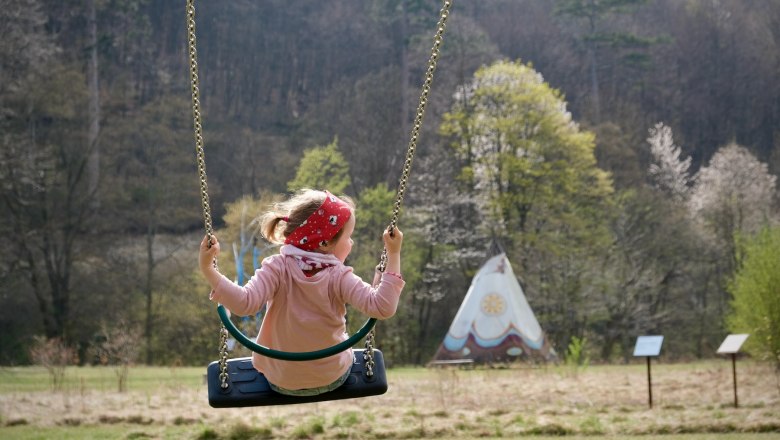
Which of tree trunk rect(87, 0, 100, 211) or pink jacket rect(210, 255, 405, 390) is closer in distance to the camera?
pink jacket rect(210, 255, 405, 390)

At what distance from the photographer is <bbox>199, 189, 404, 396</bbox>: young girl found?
482cm

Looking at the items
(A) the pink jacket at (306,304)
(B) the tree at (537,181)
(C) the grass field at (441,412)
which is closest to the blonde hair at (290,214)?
(A) the pink jacket at (306,304)

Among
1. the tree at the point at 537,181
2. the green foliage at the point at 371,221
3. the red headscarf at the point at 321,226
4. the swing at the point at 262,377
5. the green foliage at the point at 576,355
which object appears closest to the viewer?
the red headscarf at the point at 321,226

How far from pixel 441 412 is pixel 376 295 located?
893cm

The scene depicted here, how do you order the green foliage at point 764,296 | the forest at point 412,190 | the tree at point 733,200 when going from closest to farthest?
1. the green foliage at point 764,296
2. the forest at point 412,190
3. the tree at point 733,200

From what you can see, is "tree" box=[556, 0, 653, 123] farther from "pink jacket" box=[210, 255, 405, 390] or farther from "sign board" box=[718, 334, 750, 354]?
"pink jacket" box=[210, 255, 405, 390]

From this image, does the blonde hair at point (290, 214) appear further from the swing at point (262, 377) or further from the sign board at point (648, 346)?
the sign board at point (648, 346)

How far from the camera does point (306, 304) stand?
4.96m

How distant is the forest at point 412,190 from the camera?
3572 centimetres

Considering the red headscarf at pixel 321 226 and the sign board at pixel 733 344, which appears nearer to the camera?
the red headscarf at pixel 321 226

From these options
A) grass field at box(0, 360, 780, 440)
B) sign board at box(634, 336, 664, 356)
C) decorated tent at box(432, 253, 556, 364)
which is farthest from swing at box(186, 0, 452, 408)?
decorated tent at box(432, 253, 556, 364)

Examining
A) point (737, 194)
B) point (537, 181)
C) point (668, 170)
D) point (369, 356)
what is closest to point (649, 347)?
point (369, 356)

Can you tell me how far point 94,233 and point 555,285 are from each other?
58.0ft

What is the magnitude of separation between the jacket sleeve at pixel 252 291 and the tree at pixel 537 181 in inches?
1241
